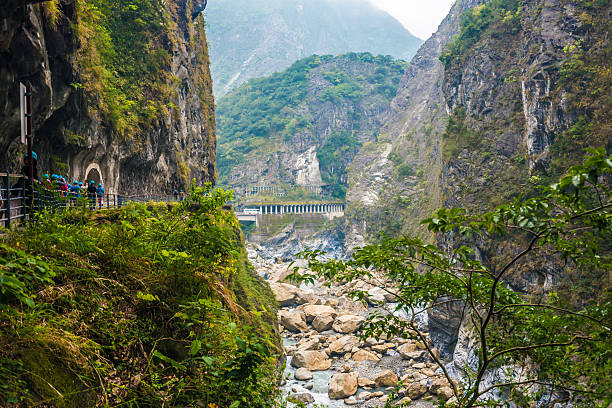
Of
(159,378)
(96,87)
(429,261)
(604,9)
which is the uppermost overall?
(604,9)

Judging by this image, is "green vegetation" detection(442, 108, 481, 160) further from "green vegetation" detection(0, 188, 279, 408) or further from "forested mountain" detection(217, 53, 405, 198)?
"forested mountain" detection(217, 53, 405, 198)

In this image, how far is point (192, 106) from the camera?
3131cm

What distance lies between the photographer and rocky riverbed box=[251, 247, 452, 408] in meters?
20.3

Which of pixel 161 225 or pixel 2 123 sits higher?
pixel 2 123

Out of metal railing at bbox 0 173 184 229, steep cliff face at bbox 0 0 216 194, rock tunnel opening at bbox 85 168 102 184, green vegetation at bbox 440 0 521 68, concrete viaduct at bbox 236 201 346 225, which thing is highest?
green vegetation at bbox 440 0 521 68

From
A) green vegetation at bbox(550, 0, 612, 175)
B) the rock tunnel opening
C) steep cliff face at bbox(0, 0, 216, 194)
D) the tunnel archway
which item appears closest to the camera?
steep cliff face at bbox(0, 0, 216, 194)

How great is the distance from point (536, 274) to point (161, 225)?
21.8 metres

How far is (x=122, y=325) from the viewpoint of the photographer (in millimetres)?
3605

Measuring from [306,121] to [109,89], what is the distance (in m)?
83.7

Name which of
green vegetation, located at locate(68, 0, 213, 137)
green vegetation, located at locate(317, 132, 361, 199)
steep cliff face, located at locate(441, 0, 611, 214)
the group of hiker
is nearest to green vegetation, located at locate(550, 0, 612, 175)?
steep cliff face, located at locate(441, 0, 611, 214)

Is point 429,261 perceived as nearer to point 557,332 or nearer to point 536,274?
point 557,332

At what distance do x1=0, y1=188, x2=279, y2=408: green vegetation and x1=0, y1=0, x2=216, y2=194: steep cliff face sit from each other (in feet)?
21.9

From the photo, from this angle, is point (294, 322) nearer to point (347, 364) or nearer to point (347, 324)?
point (347, 324)

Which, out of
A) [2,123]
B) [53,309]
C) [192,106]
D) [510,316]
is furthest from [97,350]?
[192,106]
